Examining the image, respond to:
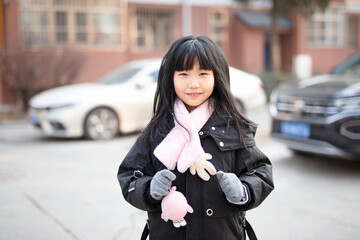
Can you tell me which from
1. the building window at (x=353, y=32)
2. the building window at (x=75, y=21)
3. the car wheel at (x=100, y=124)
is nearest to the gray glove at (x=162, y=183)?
the car wheel at (x=100, y=124)

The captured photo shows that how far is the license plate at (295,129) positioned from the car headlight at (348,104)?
1.55ft

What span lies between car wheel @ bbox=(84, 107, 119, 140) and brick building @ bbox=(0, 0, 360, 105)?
199 inches

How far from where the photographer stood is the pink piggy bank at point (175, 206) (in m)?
1.62

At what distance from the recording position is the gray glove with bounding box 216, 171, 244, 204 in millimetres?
1643

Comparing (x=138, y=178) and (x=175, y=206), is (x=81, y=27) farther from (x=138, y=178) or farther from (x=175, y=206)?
(x=175, y=206)

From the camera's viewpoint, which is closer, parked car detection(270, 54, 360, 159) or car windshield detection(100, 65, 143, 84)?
parked car detection(270, 54, 360, 159)

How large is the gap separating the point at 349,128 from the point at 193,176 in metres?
3.65

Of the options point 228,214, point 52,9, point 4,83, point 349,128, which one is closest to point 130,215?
point 228,214

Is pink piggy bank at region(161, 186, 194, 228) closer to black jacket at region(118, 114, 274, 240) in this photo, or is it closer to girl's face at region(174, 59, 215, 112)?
black jacket at region(118, 114, 274, 240)

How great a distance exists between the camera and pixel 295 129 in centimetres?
545

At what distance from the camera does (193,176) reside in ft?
5.73

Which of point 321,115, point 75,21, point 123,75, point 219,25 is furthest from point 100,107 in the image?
point 219,25

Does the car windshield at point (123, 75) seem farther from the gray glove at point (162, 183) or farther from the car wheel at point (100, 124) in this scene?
the gray glove at point (162, 183)

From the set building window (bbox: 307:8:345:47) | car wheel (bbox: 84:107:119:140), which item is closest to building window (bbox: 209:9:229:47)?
building window (bbox: 307:8:345:47)
